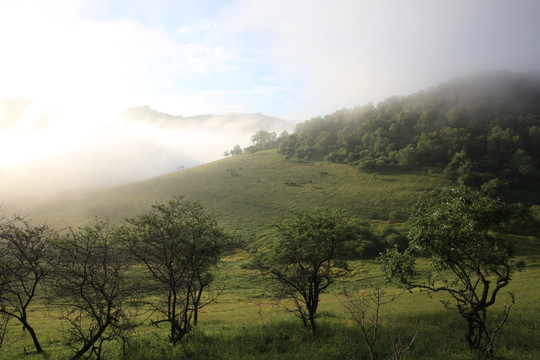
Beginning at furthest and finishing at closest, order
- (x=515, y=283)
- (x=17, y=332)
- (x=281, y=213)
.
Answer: (x=281, y=213)
(x=515, y=283)
(x=17, y=332)

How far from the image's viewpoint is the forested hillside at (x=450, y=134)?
105m

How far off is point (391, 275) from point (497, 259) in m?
4.25

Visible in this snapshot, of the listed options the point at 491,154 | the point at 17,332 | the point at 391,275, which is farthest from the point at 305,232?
the point at 491,154

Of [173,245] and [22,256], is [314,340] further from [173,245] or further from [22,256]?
[22,256]

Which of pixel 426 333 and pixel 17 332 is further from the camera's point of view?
pixel 17 332

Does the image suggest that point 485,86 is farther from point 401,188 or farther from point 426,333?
point 426,333

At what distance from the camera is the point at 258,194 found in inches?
3976

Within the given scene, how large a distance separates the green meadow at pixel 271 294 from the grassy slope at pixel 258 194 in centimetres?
38

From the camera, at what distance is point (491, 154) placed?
11306cm

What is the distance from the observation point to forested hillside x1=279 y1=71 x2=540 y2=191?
105 meters

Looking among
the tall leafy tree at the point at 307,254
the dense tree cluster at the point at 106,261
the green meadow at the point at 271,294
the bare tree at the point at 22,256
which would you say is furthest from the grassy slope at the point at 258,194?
the bare tree at the point at 22,256

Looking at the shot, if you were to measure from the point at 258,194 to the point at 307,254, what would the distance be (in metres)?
84.6

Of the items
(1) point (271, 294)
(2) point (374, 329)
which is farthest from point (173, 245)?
(1) point (271, 294)

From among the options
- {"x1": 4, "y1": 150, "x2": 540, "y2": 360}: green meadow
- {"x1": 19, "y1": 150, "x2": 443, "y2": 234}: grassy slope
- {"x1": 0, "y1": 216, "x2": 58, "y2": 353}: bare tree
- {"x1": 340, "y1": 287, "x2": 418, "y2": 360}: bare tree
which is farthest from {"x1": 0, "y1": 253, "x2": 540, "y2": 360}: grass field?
{"x1": 19, "y1": 150, "x2": 443, "y2": 234}: grassy slope
